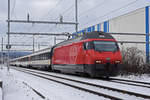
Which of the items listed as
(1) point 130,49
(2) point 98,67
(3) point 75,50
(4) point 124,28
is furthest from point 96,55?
(4) point 124,28

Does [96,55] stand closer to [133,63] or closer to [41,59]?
[133,63]

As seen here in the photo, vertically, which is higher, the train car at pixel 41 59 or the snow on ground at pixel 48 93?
the train car at pixel 41 59

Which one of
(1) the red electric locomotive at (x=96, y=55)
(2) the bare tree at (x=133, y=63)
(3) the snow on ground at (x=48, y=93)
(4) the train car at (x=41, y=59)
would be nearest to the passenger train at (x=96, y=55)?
(1) the red electric locomotive at (x=96, y=55)

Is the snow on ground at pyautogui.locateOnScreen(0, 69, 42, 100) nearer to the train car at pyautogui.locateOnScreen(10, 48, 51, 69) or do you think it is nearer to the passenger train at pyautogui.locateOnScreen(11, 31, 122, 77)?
the passenger train at pyautogui.locateOnScreen(11, 31, 122, 77)

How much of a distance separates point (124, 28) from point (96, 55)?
19.3 metres

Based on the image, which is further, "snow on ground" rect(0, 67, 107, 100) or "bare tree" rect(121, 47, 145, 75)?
"bare tree" rect(121, 47, 145, 75)

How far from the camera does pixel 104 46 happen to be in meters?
15.9

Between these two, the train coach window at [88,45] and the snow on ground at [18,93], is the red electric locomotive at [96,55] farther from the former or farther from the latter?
the snow on ground at [18,93]

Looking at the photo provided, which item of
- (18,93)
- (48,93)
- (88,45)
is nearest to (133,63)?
(88,45)

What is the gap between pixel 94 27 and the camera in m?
42.8

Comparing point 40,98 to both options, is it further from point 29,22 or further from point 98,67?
point 29,22

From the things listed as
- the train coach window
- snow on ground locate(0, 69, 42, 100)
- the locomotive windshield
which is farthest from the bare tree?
snow on ground locate(0, 69, 42, 100)

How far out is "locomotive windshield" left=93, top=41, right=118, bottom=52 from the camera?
15.7 metres

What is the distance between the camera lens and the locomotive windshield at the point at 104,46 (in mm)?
15742
